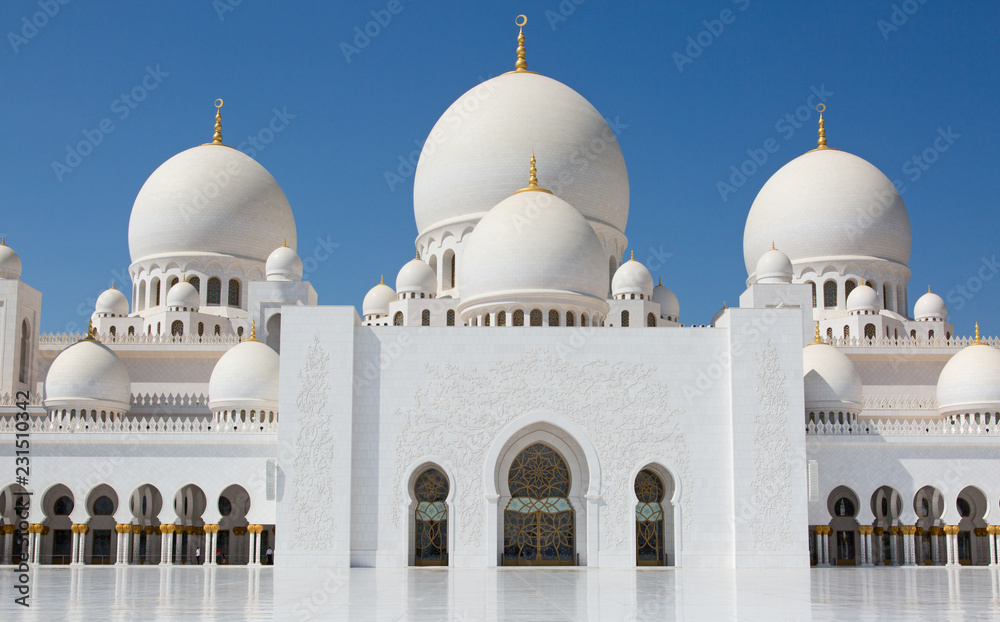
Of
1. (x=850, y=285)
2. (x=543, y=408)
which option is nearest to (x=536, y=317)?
(x=543, y=408)

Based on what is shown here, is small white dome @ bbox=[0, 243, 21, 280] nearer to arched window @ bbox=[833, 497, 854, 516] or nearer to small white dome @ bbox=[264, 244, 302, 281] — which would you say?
small white dome @ bbox=[264, 244, 302, 281]

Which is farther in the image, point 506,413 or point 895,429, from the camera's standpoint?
point 895,429

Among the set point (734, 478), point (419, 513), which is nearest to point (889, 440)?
point (734, 478)

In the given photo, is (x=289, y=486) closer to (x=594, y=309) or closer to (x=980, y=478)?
(x=594, y=309)

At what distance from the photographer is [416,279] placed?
23.2 m

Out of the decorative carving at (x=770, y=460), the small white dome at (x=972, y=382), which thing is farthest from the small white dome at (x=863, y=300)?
the decorative carving at (x=770, y=460)

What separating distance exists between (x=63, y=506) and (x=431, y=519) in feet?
28.0

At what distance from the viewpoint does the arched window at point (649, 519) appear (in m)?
17.9

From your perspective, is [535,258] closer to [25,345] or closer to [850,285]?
[850,285]

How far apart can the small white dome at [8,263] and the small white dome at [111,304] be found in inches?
90.8

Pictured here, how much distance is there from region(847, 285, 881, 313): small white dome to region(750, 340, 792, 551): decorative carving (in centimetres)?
817

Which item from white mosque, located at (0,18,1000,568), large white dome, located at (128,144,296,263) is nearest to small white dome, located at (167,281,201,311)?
white mosque, located at (0,18,1000,568)

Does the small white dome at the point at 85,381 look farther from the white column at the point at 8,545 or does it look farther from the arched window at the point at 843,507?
the arched window at the point at 843,507

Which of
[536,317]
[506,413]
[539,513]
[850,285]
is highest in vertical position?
[850,285]
